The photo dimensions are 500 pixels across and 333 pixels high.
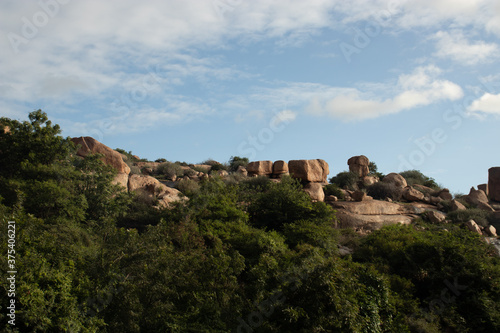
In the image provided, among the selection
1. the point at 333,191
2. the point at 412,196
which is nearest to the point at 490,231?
the point at 412,196

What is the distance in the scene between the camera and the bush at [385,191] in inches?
1606

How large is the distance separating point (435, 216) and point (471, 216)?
2.66 meters

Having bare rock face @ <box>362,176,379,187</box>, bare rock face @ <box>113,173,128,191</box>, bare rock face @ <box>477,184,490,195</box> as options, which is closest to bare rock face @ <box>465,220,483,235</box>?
bare rock face @ <box>362,176,379,187</box>

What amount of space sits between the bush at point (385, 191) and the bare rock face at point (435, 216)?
4996 mm

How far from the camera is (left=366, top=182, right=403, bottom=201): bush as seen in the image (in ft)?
134

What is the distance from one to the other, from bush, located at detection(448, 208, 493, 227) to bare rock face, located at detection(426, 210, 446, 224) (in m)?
0.67

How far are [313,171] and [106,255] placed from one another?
2677cm

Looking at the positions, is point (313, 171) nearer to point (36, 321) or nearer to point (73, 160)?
point (73, 160)

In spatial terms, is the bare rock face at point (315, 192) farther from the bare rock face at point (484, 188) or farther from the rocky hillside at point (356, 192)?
the bare rock face at point (484, 188)

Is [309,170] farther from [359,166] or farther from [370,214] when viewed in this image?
[370,214]

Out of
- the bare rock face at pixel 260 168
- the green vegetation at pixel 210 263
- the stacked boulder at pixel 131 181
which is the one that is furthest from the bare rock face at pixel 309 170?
the stacked boulder at pixel 131 181

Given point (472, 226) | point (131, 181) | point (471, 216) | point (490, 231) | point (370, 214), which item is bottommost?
point (490, 231)

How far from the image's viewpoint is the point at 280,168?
144ft

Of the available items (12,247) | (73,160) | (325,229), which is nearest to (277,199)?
(325,229)
